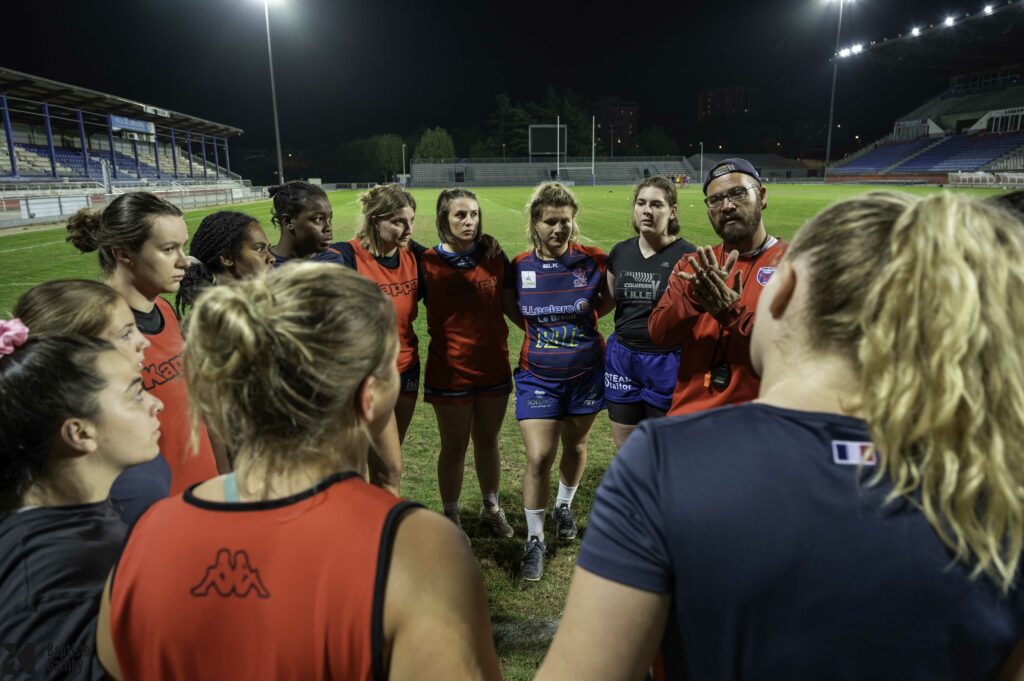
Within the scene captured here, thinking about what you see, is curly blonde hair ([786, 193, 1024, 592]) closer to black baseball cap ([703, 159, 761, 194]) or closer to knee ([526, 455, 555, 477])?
black baseball cap ([703, 159, 761, 194])

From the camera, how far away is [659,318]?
2975 mm

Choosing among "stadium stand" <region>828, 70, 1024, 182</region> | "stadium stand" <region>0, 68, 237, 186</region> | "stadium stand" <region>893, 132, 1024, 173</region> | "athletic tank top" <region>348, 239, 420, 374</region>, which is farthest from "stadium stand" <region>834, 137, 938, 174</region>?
"athletic tank top" <region>348, 239, 420, 374</region>

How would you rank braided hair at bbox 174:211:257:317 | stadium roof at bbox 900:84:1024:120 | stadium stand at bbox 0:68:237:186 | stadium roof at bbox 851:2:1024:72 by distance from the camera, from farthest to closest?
stadium roof at bbox 900:84:1024:120
stadium roof at bbox 851:2:1024:72
stadium stand at bbox 0:68:237:186
braided hair at bbox 174:211:257:317

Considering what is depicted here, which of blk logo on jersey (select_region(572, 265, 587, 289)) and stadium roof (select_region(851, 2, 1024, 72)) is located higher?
stadium roof (select_region(851, 2, 1024, 72))

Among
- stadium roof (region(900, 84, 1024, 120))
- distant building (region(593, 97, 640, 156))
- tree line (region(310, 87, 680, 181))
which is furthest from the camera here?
distant building (region(593, 97, 640, 156))

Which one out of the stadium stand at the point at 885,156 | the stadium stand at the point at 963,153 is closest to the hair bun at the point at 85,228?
the stadium stand at the point at 963,153

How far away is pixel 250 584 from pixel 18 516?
2.82 feet

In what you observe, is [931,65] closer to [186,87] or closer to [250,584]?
[250,584]

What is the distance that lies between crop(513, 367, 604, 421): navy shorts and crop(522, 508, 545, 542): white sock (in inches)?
22.4

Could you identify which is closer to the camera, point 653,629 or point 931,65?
point 653,629

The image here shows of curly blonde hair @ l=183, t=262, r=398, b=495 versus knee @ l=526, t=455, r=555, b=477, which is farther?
knee @ l=526, t=455, r=555, b=477

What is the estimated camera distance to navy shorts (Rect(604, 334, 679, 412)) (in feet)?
11.8

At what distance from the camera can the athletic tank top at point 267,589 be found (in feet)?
3.45

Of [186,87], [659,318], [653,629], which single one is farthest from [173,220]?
[186,87]
